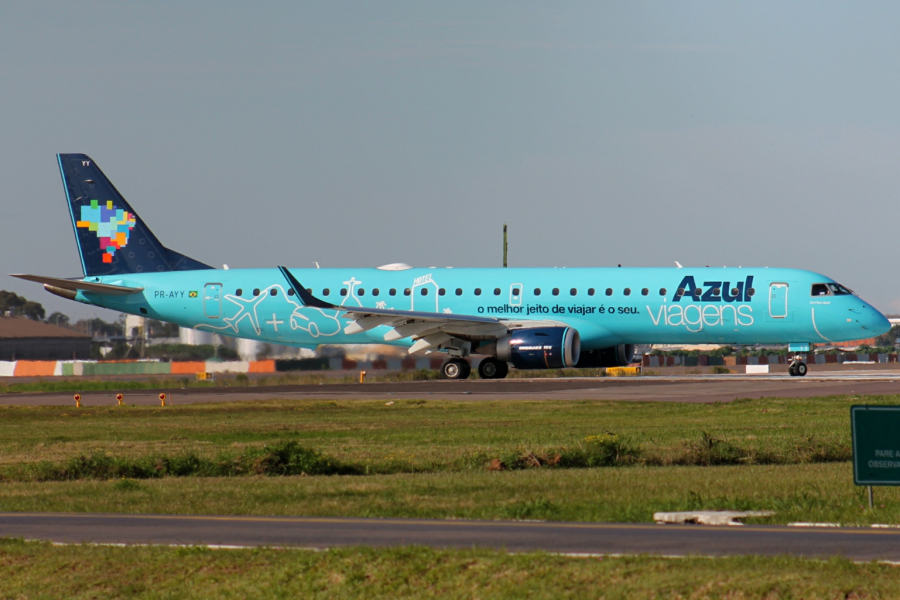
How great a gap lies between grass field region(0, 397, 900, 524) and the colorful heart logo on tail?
1890cm

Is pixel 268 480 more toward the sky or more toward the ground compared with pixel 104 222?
more toward the ground

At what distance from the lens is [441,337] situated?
46250 mm

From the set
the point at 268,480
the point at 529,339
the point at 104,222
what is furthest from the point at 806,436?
the point at 104,222

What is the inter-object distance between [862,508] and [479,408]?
1910cm

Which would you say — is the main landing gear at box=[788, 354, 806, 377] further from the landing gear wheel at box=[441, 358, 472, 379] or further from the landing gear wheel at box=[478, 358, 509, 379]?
the landing gear wheel at box=[441, 358, 472, 379]

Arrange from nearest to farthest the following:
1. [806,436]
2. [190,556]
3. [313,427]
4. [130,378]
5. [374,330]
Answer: [190,556] → [806,436] → [313,427] → [374,330] → [130,378]

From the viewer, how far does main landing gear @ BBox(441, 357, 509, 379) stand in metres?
47.3

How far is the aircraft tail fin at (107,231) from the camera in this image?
5116cm

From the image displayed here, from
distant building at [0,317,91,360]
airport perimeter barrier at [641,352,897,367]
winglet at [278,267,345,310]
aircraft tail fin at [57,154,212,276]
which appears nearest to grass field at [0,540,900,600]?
winglet at [278,267,345,310]

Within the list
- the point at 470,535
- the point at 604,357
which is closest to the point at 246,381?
the point at 604,357

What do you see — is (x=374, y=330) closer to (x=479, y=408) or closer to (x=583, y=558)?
(x=479, y=408)

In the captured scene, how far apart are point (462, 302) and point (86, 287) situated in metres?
15.9

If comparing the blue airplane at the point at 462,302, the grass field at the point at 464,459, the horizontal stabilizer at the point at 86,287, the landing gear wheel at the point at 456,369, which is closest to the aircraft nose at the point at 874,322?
the blue airplane at the point at 462,302

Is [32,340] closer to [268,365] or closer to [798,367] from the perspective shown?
[268,365]
